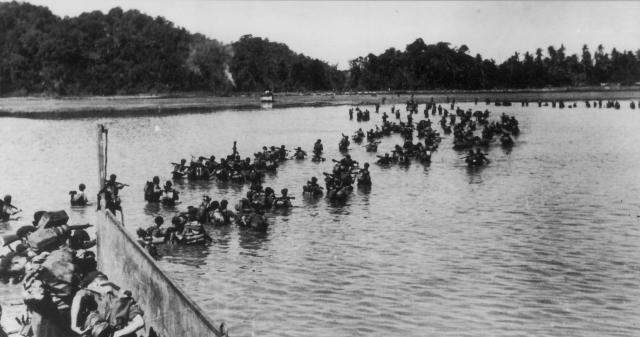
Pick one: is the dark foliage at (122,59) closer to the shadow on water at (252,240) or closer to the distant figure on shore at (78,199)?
the distant figure on shore at (78,199)

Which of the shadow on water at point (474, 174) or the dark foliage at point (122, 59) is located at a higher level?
the dark foliage at point (122, 59)

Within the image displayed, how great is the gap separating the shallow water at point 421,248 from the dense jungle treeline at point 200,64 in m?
88.9

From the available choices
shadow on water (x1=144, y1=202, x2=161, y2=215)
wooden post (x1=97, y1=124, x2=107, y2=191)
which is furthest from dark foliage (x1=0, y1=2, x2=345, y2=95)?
wooden post (x1=97, y1=124, x2=107, y2=191)

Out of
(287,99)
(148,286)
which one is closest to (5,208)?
(148,286)

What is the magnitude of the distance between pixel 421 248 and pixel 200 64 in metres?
127

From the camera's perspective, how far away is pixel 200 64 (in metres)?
141

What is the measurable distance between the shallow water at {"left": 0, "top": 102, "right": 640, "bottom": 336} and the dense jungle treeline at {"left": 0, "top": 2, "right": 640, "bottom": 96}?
88911mm

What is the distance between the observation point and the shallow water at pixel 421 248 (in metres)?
14.1

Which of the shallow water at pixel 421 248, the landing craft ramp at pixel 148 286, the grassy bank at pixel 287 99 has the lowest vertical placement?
the shallow water at pixel 421 248

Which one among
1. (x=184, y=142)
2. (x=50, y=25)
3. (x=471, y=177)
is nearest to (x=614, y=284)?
(x=471, y=177)

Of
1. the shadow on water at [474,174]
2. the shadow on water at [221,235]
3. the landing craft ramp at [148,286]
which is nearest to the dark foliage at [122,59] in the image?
the shadow on water at [474,174]

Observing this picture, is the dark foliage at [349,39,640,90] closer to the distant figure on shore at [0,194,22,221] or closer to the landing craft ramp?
the distant figure on shore at [0,194,22,221]

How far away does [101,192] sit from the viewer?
15141 millimetres

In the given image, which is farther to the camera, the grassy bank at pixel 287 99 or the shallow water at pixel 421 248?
the grassy bank at pixel 287 99
